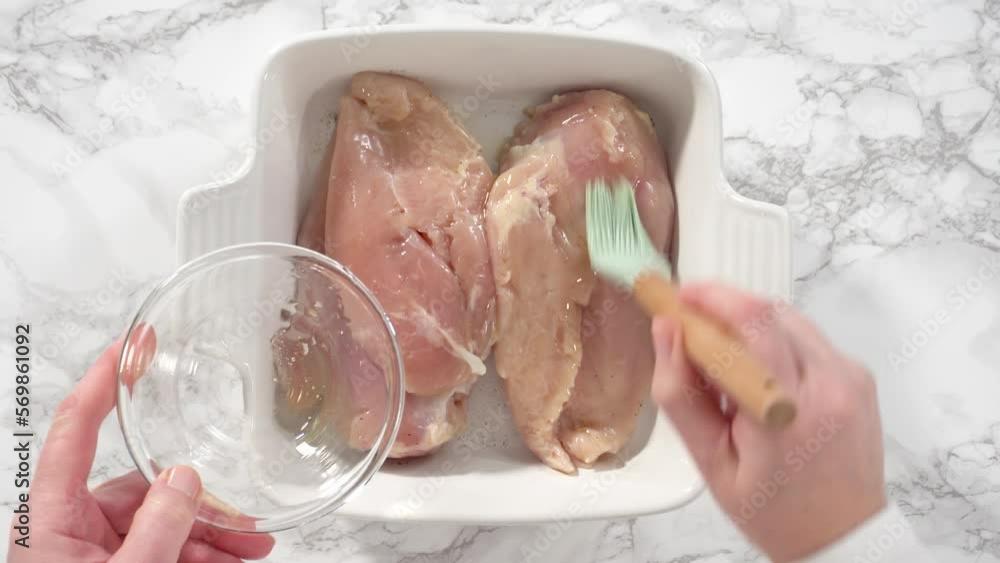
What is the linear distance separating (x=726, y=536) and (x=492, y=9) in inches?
30.7

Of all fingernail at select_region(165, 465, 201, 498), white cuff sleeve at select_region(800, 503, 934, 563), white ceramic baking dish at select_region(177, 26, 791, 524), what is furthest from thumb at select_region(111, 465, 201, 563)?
white cuff sleeve at select_region(800, 503, 934, 563)

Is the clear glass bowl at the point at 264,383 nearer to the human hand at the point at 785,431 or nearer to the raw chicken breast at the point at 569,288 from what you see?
the raw chicken breast at the point at 569,288

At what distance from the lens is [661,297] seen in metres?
0.79

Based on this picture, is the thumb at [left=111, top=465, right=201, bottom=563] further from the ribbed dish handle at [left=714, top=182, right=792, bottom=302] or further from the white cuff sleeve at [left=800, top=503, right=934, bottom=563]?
the white cuff sleeve at [left=800, top=503, right=934, bottom=563]

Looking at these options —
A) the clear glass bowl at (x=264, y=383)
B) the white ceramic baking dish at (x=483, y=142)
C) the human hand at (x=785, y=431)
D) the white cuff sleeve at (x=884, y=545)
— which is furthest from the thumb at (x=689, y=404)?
the white cuff sleeve at (x=884, y=545)

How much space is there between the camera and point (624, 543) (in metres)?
1.11

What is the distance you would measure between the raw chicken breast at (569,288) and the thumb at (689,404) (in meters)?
0.25

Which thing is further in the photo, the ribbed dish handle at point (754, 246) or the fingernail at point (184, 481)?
the ribbed dish handle at point (754, 246)

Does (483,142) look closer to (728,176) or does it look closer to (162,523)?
(728,176)

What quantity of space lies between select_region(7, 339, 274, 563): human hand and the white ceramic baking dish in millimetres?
176

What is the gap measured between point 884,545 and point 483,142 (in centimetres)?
77

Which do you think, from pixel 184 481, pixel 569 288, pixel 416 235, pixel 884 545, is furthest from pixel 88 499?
pixel 884 545

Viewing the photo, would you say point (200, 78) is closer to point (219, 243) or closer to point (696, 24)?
point (219, 243)

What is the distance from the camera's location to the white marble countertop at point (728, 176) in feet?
3.61
